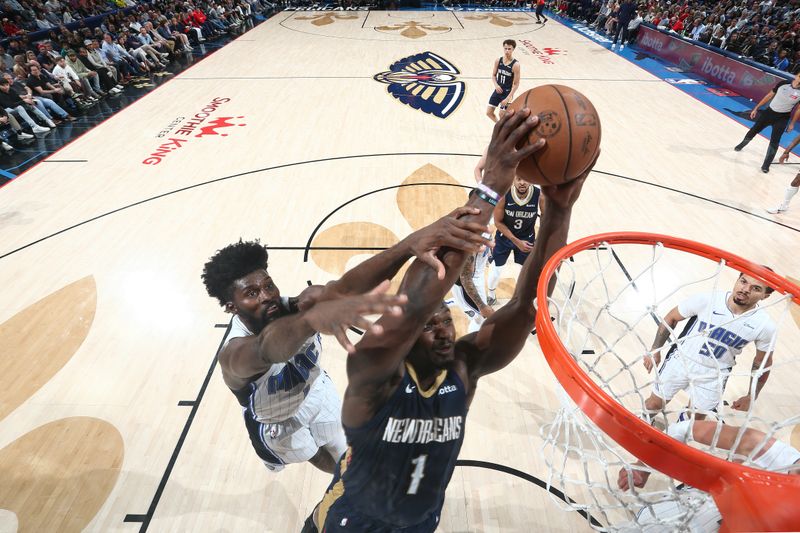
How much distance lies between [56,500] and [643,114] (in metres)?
11.2

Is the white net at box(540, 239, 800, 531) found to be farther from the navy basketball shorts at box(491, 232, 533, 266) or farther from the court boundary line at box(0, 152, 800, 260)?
the court boundary line at box(0, 152, 800, 260)

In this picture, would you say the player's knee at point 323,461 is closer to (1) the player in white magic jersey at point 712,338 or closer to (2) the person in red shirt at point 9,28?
(1) the player in white magic jersey at point 712,338

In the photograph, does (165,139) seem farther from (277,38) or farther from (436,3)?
(436,3)

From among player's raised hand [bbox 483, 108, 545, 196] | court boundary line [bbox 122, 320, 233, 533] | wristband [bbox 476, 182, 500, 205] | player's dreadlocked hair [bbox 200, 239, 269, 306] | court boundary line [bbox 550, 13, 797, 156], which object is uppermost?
player's raised hand [bbox 483, 108, 545, 196]

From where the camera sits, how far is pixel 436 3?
23734 millimetres

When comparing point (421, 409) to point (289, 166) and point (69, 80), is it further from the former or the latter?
point (69, 80)

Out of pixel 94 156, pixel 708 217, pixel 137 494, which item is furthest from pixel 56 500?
pixel 708 217

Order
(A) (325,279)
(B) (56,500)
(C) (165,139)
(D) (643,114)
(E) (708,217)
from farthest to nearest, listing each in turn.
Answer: (D) (643,114) < (C) (165,139) < (E) (708,217) < (A) (325,279) < (B) (56,500)

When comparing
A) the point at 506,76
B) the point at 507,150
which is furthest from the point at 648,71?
the point at 507,150

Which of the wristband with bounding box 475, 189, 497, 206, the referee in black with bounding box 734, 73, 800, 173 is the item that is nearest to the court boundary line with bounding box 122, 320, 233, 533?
the wristband with bounding box 475, 189, 497, 206

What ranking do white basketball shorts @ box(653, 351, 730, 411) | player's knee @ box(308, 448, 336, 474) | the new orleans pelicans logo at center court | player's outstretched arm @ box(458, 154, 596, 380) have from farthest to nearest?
1. the new orleans pelicans logo at center court
2. player's knee @ box(308, 448, 336, 474)
3. white basketball shorts @ box(653, 351, 730, 411)
4. player's outstretched arm @ box(458, 154, 596, 380)

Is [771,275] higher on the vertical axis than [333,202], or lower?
higher

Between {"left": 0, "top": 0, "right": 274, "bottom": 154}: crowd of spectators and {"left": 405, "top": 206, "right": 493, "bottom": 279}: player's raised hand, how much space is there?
996 cm

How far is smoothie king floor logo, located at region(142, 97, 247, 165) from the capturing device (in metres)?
8.04
